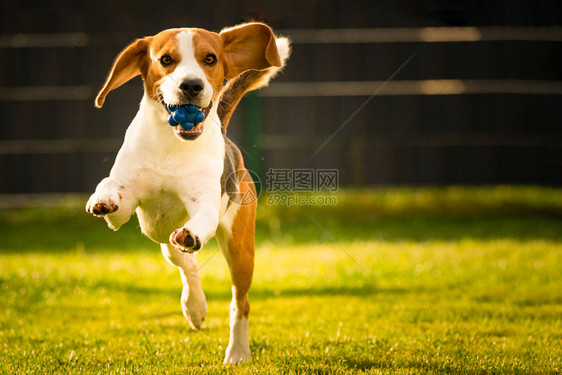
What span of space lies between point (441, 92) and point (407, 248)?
423 centimetres

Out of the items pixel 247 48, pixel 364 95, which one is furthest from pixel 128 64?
pixel 364 95

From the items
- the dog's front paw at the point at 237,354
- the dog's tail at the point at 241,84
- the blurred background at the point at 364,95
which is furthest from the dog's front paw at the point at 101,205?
the blurred background at the point at 364,95

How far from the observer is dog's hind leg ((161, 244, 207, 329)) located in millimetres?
4582

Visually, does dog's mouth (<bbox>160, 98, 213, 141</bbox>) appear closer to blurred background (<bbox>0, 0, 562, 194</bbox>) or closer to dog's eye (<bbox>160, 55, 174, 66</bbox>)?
dog's eye (<bbox>160, 55, 174, 66</bbox>)

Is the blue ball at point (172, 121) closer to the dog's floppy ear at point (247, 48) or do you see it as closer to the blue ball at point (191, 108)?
the blue ball at point (191, 108)

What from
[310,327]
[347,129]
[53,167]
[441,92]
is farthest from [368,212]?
[310,327]

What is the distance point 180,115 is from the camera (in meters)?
3.69

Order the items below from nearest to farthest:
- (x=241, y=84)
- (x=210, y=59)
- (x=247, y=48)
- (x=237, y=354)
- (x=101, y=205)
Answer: (x=101, y=205) → (x=210, y=59) → (x=247, y=48) → (x=237, y=354) → (x=241, y=84)

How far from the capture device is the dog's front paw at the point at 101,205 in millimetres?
3566

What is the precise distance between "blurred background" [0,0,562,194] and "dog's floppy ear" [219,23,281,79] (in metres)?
7.70

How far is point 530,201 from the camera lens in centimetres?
1191

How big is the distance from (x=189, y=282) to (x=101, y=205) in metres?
1.29

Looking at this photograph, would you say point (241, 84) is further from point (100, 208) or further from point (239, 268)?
point (100, 208)

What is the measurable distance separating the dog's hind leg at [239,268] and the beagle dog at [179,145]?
0.16 ft
